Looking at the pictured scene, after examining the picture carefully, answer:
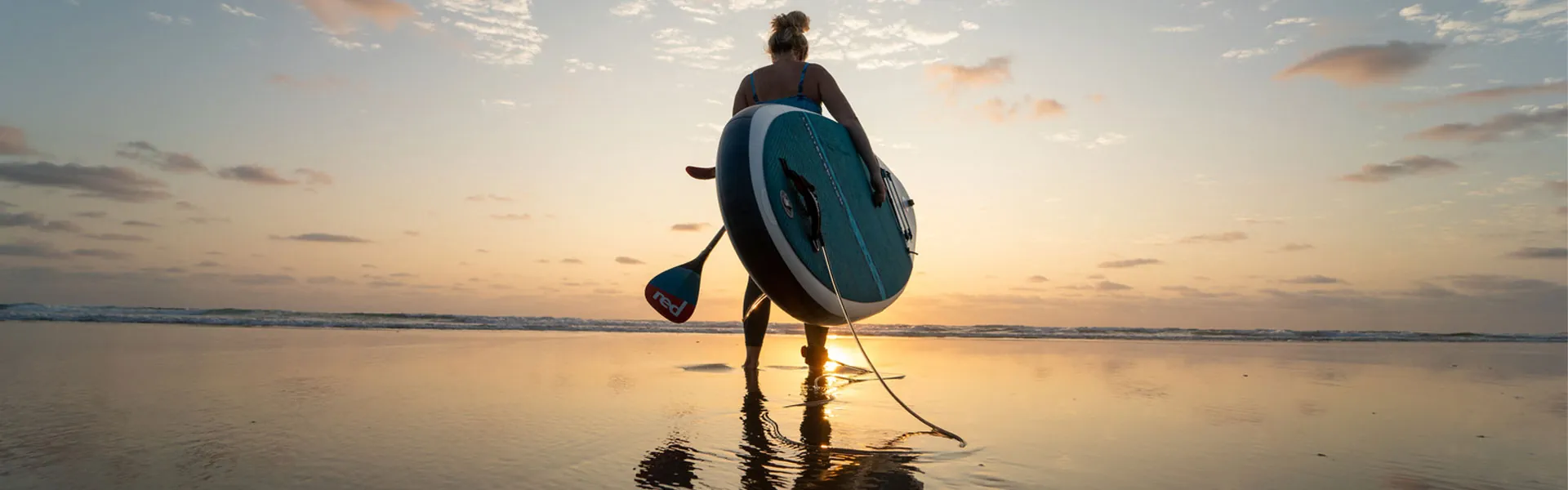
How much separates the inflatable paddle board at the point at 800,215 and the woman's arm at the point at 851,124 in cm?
13

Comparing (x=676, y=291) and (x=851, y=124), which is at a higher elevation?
(x=851, y=124)

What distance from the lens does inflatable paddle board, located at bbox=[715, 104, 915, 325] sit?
3.04 metres

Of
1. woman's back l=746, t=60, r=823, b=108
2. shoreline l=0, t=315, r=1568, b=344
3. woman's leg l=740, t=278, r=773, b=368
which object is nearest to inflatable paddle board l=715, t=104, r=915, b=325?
woman's back l=746, t=60, r=823, b=108

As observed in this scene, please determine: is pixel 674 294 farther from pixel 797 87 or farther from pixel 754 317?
pixel 797 87

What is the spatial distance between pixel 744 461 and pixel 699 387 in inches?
82.4

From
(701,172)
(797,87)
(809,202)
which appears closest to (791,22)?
(797,87)

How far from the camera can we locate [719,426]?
3.03 m

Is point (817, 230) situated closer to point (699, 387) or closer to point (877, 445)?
point (877, 445)

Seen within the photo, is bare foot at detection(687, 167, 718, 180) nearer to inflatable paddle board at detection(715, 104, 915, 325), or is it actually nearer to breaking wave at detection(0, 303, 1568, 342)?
inflatable paddle board at detection(715, 104, 915, 325)

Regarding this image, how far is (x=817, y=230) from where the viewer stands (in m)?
3.14

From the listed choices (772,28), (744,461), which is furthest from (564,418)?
(772,28)

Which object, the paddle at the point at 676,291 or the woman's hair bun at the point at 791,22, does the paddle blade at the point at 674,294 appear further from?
the woman's hair bun at the point at 791,22

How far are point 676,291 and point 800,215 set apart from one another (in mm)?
1417

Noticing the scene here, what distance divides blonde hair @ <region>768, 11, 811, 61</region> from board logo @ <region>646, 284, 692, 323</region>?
1.44 m
